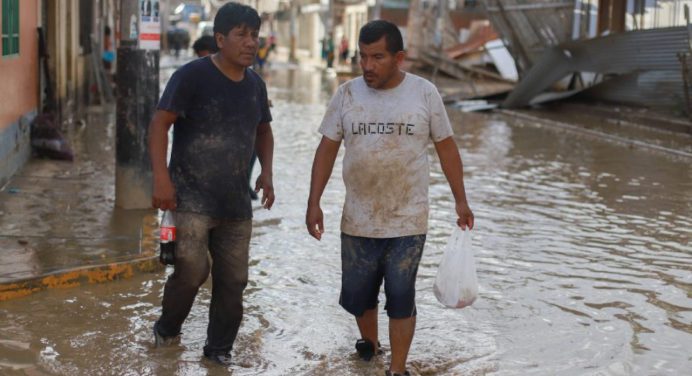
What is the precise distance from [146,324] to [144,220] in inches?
110

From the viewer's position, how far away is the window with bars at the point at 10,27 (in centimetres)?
1029

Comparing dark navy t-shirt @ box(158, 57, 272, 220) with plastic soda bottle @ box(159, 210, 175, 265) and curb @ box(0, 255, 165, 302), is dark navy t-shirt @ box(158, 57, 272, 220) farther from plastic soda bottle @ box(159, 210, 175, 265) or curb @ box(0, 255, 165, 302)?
curb @ box(0, 255, 165, 302)

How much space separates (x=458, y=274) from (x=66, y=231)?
151 inches

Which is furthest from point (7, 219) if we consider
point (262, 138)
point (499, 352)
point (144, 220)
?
point (499, 352)

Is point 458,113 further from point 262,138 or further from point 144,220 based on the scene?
point 262,138

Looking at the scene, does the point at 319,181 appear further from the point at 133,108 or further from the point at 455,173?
→ the point at 133,108

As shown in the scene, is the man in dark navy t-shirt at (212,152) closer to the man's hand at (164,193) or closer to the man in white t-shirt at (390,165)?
the man's hand at (164,193)

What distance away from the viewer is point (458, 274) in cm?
502

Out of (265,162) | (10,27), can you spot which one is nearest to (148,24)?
(10,27)

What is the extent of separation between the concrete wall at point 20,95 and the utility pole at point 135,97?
1.63 meters

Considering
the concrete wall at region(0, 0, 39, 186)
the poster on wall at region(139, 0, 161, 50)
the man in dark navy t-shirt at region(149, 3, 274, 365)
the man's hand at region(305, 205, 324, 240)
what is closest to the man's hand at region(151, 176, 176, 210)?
the man in dark navy t-shirt at region(149, 3, 274, 365)

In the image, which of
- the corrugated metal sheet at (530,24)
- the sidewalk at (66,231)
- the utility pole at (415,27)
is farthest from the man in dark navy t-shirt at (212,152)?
the utility pole at (415,27)

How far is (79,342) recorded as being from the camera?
5.37 meters

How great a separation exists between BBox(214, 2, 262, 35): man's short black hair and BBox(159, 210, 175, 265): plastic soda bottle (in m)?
0.90
